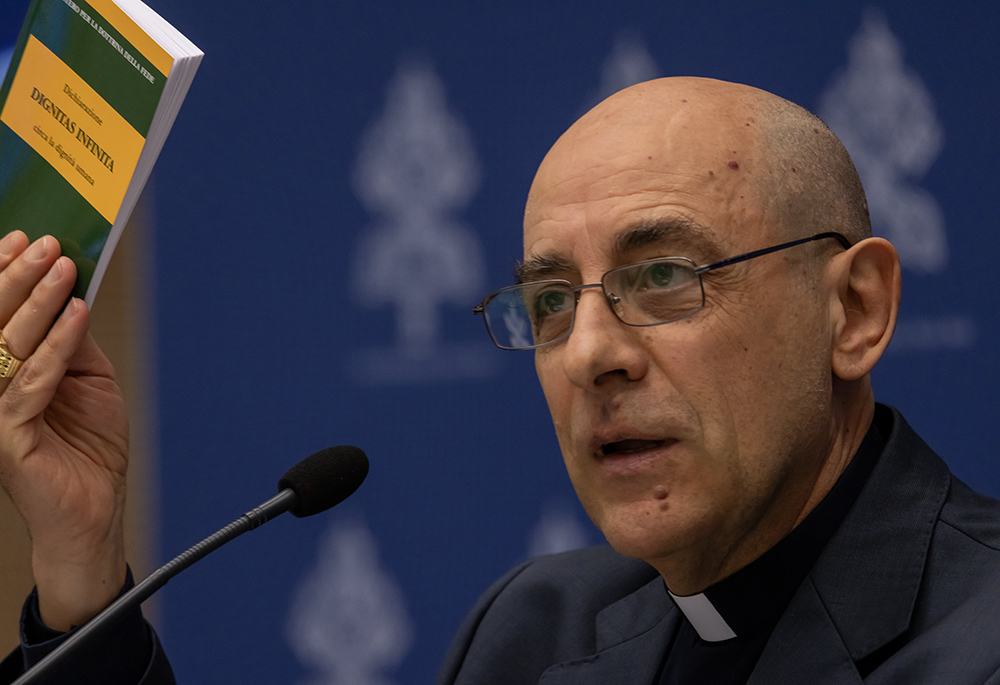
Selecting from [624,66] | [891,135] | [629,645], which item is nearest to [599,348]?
[629,645]

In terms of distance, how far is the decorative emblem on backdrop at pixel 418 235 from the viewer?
1720 millimetres

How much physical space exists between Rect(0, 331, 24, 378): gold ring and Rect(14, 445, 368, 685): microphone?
0.32 metres

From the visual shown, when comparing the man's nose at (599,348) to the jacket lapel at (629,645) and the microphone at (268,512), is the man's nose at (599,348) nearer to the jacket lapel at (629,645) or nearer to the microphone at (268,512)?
the microphone at (268,512)

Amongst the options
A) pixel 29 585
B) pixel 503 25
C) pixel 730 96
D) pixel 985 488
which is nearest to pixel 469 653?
pixel 29 585

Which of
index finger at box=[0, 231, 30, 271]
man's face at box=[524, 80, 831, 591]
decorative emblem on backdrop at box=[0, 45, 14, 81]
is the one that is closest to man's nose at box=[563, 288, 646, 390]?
man's face at box=[524, 80, 831, 591]

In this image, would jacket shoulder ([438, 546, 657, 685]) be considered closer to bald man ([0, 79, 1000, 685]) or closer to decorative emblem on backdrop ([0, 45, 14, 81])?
bald man ([0, 79, 1000, 685])

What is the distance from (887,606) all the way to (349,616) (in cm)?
106

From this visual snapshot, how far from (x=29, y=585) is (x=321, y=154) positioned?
883mm

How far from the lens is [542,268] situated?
3.48ft

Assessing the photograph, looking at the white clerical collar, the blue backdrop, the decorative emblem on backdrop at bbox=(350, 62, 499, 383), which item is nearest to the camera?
the white clerical collar

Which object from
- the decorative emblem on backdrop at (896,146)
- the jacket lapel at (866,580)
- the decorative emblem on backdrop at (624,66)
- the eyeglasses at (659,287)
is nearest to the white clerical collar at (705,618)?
the jacket lapel at (866,580)

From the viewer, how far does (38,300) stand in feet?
3.13

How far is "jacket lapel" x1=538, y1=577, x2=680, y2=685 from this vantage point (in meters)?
1.14

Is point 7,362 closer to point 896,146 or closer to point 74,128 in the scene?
point 74,128
